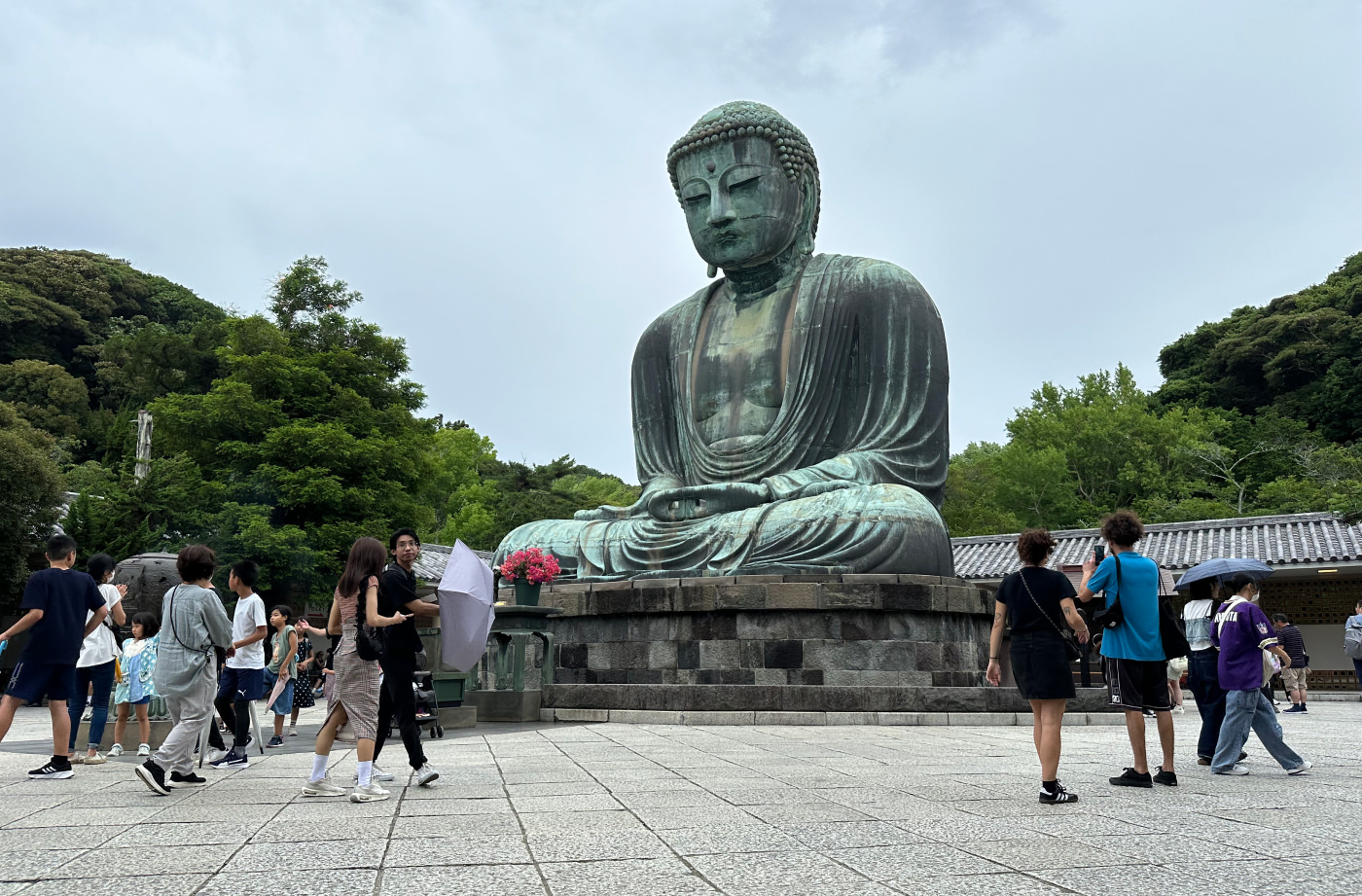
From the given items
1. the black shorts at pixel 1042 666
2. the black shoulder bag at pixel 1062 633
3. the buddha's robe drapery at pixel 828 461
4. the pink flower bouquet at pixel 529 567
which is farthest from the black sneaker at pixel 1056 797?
the pink flower bouquet at pixel 529 567

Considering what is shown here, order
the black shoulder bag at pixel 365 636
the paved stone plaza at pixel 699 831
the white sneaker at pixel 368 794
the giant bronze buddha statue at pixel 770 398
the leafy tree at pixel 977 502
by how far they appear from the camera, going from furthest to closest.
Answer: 1. the leafy tree at pixel 977 502
2. the giant bronze buddha statue at pixel 770 398
3. the black shoulder bag at pixel 365 636
4. the white sneaker at pixel 368 794
5. the paved stone plaza at pixel 699 831

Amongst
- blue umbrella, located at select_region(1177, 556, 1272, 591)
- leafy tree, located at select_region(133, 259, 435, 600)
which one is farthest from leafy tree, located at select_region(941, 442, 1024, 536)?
blue umbrella, located at select_region(1177, 556, 1272, 591)

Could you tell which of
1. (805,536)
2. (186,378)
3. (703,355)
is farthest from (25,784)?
(186,378)

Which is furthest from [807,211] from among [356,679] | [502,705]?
[356,679]

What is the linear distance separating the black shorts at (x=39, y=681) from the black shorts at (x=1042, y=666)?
505cm

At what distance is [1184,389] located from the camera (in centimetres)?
3712

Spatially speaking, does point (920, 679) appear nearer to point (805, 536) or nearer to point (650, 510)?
point (805, 536)

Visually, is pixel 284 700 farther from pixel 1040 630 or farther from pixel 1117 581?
pixel 1117 581

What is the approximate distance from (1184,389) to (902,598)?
105 ft

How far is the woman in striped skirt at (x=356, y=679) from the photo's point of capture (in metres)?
4.65

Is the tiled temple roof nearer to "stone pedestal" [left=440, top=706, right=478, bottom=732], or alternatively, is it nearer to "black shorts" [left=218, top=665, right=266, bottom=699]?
"stone pedestal" [left=440, top=706, right=478, bottom=732]

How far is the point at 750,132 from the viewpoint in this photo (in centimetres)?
1228

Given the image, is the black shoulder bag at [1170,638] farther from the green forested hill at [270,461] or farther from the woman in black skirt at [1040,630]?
the green forested hill at [270,461]

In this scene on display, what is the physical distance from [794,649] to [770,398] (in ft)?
11.8
